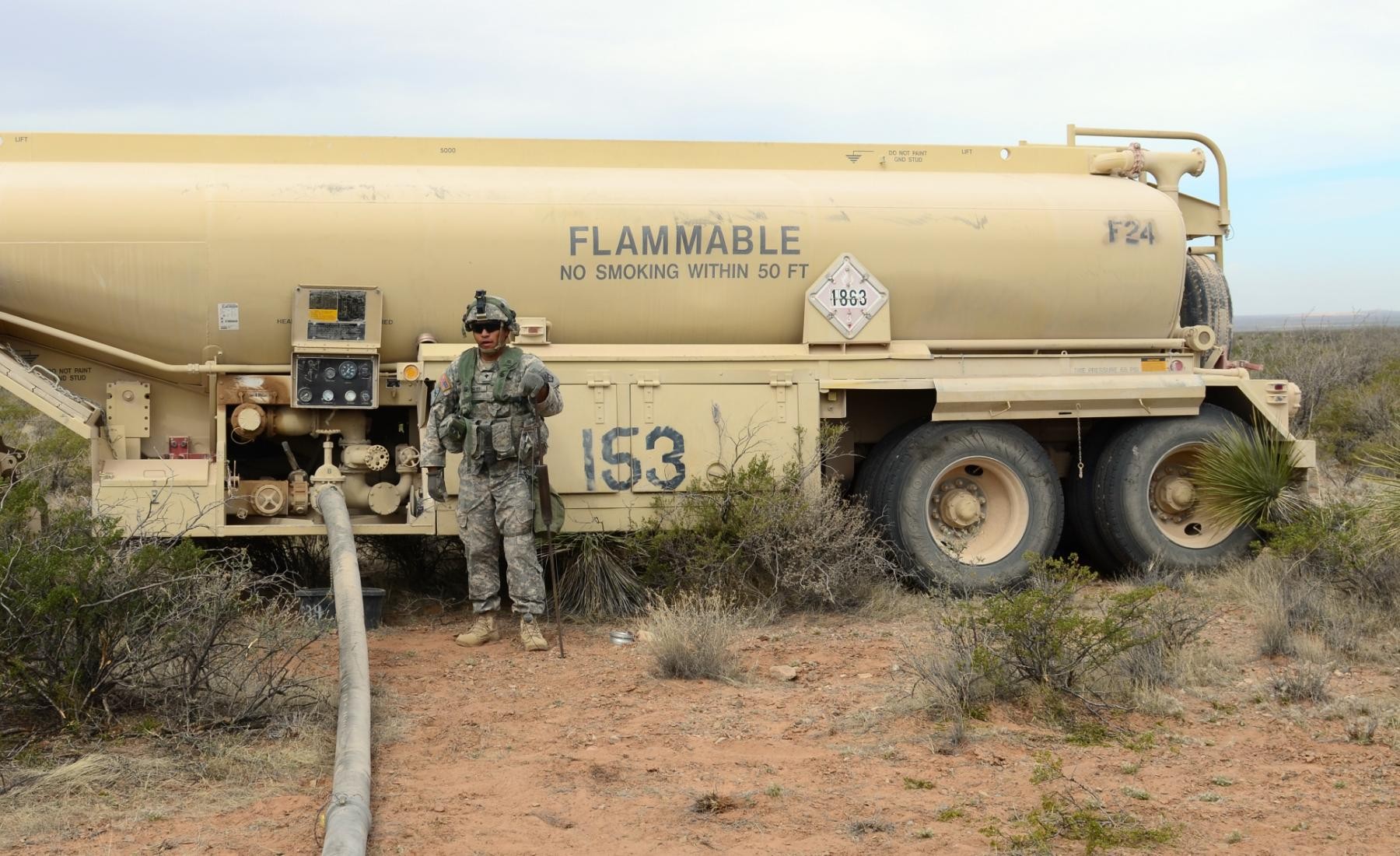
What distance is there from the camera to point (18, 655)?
234 inches

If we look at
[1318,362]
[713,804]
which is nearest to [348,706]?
[713,804]

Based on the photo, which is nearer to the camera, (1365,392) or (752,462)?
(752,462)

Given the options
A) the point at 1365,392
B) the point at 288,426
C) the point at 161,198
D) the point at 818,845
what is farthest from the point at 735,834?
the point at 1365,392

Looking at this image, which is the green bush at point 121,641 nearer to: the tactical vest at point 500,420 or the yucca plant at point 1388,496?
the tactical vest at point 500,420

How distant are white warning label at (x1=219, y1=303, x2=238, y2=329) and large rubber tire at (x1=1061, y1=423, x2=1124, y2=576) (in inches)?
230

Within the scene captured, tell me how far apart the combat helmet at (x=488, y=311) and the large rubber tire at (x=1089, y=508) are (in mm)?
4441

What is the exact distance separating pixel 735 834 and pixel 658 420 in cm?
420

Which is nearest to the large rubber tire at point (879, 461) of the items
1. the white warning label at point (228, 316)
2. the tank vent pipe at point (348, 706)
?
the tank vent pipe at point (348, 706)

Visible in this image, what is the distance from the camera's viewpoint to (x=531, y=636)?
8.29 meters

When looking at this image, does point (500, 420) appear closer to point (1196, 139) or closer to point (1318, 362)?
point (1196, 139)

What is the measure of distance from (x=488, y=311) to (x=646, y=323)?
1447 millimetres

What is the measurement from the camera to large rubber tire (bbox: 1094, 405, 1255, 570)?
9977 millimetres

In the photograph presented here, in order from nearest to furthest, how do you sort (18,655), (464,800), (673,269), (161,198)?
(464,800), (18,655), (161,198), (673,269)

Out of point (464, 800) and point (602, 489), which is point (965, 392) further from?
point (464, 800)
